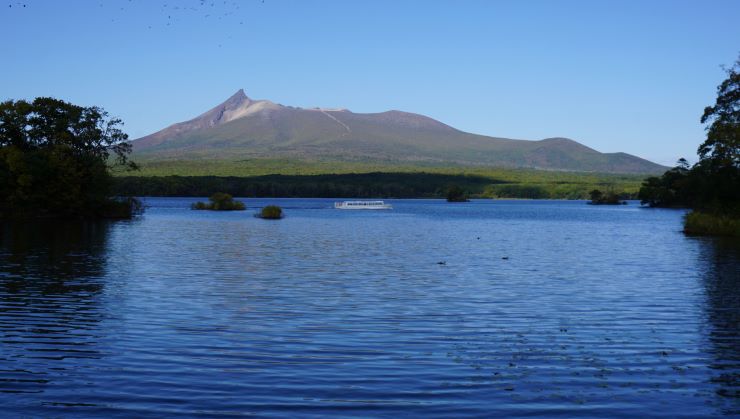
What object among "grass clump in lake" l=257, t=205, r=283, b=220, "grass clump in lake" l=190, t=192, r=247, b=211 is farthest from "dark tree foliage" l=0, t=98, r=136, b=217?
"grass clump in lake" l=190, t=192, r=247, b=211

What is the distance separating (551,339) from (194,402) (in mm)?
10427

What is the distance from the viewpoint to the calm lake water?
1388 cm

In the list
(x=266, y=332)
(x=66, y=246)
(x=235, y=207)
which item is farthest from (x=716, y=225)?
(x=235, y=207)

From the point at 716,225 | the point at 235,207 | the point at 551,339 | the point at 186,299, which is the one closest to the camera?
the point at 551,339

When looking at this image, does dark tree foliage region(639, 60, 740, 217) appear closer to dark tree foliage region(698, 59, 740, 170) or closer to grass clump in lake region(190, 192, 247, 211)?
dark tree foliage region(698, 59, 740, 170)

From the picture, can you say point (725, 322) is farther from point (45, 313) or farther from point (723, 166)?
point (723, 166)

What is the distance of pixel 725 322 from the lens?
2364cm

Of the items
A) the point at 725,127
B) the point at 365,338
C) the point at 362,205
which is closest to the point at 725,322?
the point at 365,338

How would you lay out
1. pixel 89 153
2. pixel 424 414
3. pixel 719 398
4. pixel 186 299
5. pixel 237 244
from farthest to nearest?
pixel 89 153 → pixel 237 244 → pixel 186 299 → pixel 719 398 → pixel 424 414

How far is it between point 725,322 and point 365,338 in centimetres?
1142

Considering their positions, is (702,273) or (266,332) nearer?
(266,332)

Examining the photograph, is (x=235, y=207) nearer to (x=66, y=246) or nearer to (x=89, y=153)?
(x=89, y=153)

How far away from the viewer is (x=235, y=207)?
151125 millimetres

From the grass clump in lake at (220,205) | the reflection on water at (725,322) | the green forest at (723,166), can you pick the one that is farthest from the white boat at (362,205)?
the reflection on water at (725,322)
